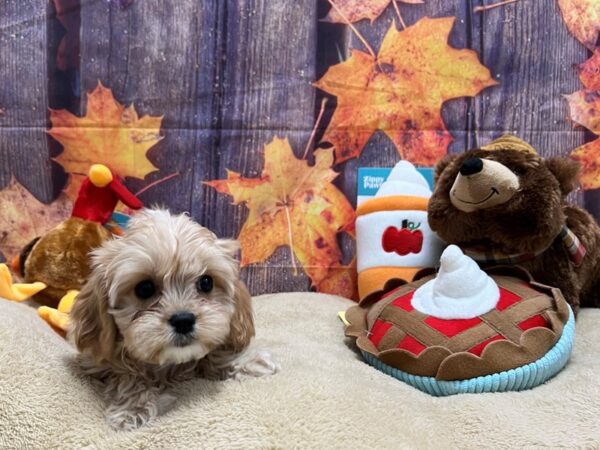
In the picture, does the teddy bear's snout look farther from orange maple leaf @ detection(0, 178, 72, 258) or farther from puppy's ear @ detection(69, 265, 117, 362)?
orange maple leaf @ detection(0, 178, 72, 258)

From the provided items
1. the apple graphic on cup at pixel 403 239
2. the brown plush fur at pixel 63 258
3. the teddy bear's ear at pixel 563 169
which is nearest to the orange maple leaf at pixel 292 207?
the apple graphic on cup at pixel 403 239

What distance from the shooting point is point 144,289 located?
3.98 feet

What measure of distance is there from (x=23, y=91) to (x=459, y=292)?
1714 mm

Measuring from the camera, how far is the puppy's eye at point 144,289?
3.97ft

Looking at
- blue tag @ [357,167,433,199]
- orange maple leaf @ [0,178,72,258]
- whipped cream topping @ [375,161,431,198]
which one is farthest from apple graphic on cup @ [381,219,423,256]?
orange maple leaf @ [0,178,72,258]

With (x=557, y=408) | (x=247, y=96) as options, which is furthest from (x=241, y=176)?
(x=557, y=408)

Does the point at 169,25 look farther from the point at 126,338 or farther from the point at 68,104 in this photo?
the point at 126,338

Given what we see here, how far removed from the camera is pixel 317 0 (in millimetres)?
2092

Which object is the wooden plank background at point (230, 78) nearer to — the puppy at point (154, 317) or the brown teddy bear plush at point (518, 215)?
the brown teddy bear plush at point (518, 215)

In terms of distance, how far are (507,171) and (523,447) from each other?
81cm

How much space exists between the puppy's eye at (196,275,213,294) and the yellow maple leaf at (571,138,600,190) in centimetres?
152

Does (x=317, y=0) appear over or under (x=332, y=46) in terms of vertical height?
over

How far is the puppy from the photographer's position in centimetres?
→ 116

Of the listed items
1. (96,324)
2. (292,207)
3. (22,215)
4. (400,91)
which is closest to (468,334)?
(96,324)
